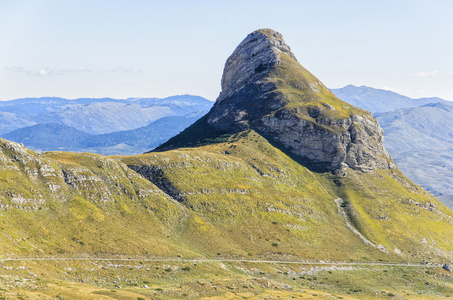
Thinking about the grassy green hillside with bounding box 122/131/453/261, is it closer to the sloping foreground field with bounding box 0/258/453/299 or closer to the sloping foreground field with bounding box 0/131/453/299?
the sloping foreground field with bounding box 0/131/453/299

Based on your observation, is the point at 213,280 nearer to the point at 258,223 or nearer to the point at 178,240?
the point at 178,240

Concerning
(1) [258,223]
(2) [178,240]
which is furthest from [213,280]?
(1) [258,223]

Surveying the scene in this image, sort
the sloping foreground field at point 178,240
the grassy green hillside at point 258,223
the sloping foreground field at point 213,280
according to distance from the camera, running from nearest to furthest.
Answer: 1. the sloping foreground field at point 213,280
2. the sloping foreground field at point 178,240
3. the grassy green hillside at point 258,223

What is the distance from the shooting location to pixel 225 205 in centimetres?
17538

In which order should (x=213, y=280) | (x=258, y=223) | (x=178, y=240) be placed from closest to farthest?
(x=213, y=280), (x=178, y=240), (x=258, y=223)

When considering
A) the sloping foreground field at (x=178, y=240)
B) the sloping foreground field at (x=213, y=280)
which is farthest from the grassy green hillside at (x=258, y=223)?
the sloping foreground field at (x=213, y=280)

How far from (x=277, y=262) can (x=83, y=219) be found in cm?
7175

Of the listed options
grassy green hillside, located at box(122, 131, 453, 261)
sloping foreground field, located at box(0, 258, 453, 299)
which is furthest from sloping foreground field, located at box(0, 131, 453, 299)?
grassy green hillside, located at box(122, 131, 453, 261)

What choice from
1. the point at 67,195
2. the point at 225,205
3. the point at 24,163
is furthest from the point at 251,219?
the point at 24,163

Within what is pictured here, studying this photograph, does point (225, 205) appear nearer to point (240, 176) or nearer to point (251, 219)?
point (251, 219)

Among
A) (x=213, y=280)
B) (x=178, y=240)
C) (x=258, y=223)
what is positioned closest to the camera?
(x=213, y=280)

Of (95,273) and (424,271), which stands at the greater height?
(95,273)

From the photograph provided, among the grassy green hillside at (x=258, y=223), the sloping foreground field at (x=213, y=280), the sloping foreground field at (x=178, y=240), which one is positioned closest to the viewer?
the sloping foreground field at (x=213, y=280)

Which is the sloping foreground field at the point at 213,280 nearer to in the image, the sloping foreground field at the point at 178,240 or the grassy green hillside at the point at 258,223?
the sloping foreground field at the point at 178,240
